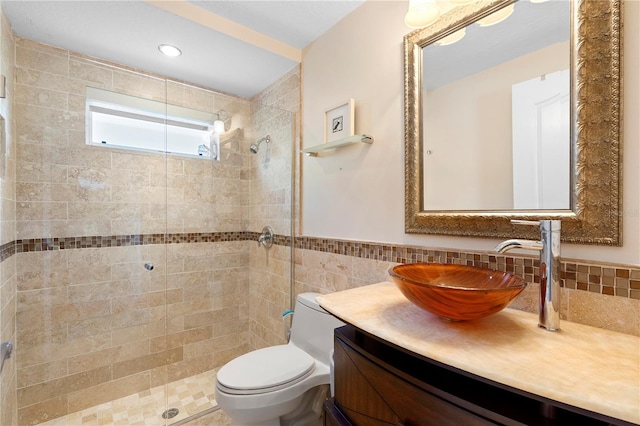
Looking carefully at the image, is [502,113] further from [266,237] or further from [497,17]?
[266,237]

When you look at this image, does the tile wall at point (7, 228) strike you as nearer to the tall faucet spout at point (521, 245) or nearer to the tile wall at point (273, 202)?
the tile wall at point (273, 202)

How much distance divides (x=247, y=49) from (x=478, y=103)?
4.84 ft

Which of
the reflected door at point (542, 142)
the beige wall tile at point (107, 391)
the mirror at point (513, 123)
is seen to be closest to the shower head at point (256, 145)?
the mirror at point (513, 123)

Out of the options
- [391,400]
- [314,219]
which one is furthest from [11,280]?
[391,400]

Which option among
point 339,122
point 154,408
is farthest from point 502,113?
point 154,408

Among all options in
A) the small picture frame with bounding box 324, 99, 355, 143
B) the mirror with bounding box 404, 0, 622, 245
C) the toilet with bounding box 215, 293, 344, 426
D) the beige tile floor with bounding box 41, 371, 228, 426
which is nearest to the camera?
the mirror with bounding box 404, 0, 622, 245

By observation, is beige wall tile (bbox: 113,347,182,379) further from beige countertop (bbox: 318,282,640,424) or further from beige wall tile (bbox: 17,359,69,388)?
beige countertop (bbox: 318,282,640,424)

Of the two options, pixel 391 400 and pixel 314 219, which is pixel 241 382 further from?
pixel 314 219

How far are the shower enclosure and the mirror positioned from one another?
1.13 meters

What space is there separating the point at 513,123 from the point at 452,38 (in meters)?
0.46

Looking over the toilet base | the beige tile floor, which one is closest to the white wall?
the toilet base

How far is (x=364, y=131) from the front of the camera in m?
1.57

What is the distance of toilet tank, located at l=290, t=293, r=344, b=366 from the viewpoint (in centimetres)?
154

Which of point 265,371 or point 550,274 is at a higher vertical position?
point 550,274
